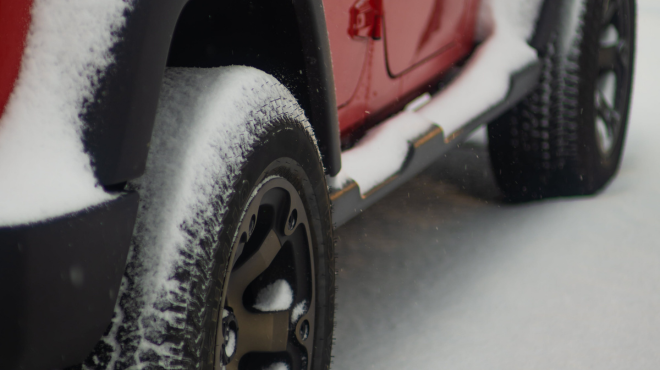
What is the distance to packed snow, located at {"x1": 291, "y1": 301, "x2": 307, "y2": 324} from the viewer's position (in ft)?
3.96

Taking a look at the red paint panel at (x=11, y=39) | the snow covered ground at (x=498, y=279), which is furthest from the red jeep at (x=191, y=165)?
the snow covered ground at (x=498, y=279)

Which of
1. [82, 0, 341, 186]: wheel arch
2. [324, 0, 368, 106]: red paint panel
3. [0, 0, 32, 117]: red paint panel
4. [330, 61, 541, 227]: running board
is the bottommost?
[330, 61, 541, 227]: running board

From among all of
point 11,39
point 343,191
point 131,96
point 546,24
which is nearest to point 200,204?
point 131,96

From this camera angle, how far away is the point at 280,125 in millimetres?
1054

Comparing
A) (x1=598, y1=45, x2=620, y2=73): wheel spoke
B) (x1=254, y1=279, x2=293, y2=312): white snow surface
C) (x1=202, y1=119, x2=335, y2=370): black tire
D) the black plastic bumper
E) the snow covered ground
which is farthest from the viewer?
(x1=598, y1=45, x2=620, y2=73): wheel spoke

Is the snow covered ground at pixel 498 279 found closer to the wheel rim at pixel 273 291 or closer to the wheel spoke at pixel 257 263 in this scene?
the wheel rim at pixel 273 291

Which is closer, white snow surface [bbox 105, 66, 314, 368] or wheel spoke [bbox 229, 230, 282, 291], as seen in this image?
white snow surface [bbox 105, 66, 314, 368]

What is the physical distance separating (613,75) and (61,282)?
266 cm

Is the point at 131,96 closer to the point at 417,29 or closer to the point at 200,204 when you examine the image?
the point at 200,204

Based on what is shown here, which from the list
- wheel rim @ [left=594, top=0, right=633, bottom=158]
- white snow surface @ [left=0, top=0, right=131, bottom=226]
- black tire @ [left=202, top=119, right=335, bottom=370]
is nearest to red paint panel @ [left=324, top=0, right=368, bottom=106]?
black tire @ [left=202, top=119, right=335, bottom=370]

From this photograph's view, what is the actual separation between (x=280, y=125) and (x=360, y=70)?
63cm

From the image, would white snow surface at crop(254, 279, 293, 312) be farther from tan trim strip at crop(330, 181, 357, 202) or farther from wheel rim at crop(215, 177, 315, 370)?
tan trim strip at crop(330, 181, 357, 202)

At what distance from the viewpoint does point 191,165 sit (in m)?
0.86

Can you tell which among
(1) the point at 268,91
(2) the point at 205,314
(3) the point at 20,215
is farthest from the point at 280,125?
(3) the point at 20,215
